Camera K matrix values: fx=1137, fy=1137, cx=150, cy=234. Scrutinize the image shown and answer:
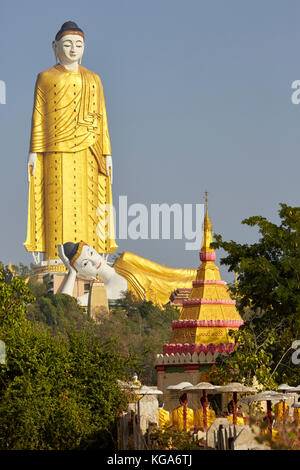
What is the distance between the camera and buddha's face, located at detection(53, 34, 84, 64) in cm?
7175

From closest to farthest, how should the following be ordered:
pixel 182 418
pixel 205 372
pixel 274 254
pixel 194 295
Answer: pixel 182 418, pixel 274 254, pixel 205 372, pixel 194 295

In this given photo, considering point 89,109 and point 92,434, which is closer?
point 92,434

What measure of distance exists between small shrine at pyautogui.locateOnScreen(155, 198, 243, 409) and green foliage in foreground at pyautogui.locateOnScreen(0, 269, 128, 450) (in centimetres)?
807

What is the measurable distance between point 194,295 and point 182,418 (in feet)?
29.1

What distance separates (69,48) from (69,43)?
1.09 ft

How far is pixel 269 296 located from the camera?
24.5m

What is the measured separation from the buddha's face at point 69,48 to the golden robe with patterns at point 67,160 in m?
0.69

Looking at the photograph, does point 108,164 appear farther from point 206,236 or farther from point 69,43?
point 206,236

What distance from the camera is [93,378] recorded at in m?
20.6

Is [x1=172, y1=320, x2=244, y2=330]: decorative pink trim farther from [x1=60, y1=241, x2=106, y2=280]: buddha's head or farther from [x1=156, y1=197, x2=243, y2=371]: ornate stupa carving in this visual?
[x1=60, y1=241, x2=106, y2=280]: buddha's head

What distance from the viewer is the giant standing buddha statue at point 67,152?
71.2 m

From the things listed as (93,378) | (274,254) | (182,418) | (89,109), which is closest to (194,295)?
(274,254)

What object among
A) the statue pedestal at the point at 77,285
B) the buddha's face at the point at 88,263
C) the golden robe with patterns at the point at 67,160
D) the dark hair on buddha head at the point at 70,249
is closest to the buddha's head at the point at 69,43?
the golden robe with patterns at the point at 67,160
